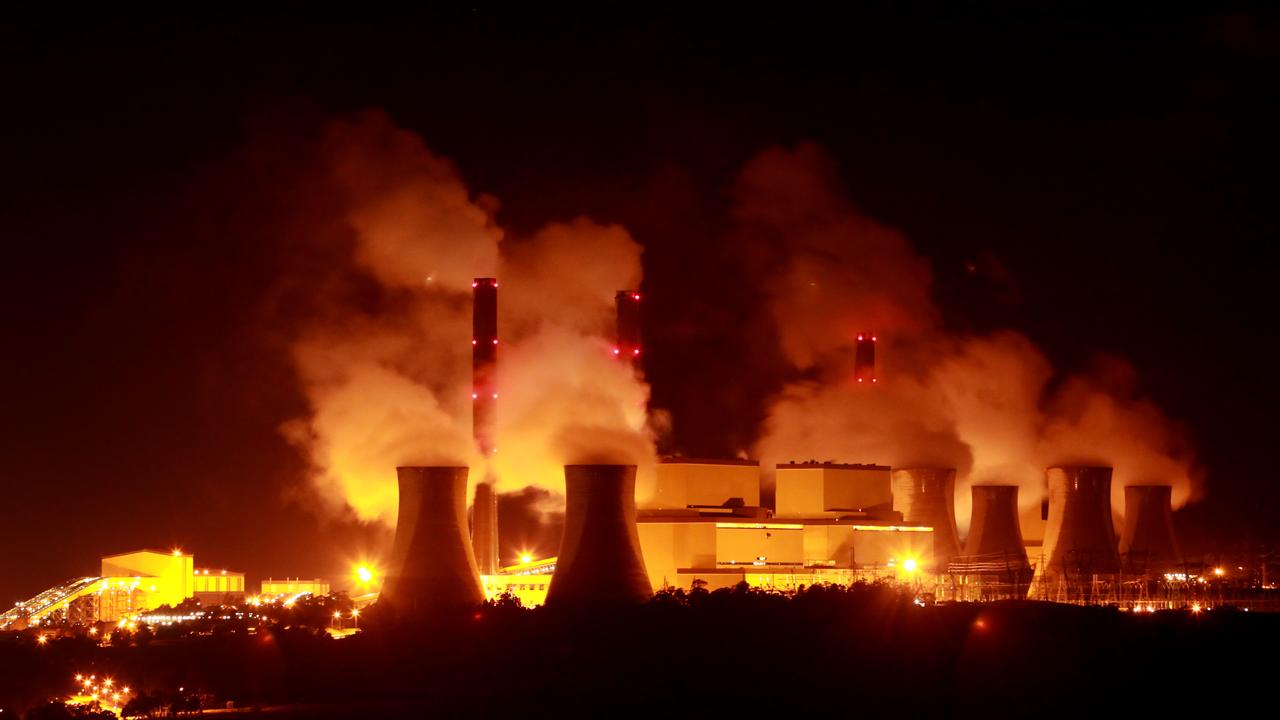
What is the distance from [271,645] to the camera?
41.7 metres

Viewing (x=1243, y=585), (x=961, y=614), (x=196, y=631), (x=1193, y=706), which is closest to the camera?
(x=1193, y=706)

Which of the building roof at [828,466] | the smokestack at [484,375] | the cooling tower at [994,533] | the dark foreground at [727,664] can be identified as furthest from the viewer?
the cooling tower at [994,533]

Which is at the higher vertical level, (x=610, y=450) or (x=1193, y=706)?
(x=610, y=450)

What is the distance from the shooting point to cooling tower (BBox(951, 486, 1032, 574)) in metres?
48.1

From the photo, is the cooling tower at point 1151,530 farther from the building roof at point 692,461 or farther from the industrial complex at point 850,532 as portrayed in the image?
the building roof at point 692,461

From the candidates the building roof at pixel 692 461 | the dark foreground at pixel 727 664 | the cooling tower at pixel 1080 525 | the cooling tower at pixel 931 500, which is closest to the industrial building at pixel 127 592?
the dark foreground at pixel 727 664

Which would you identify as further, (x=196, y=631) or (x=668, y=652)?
(x=196, y=631)

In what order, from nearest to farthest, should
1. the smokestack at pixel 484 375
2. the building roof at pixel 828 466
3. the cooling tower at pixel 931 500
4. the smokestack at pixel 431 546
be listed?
the smokestack at pixel 431 546
the smokestack at pixel 484 375
the building roof at pixel 828 466
the cooling tower at pixel 931 500

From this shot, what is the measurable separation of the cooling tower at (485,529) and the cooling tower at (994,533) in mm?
11097

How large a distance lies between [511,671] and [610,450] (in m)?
5.23

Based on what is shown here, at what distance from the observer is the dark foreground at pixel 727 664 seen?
123 feet

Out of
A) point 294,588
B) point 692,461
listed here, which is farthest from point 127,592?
point 692,461

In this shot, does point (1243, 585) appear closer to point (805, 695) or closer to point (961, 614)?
point (961, 614)

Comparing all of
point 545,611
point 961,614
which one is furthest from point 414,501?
point 961,614
